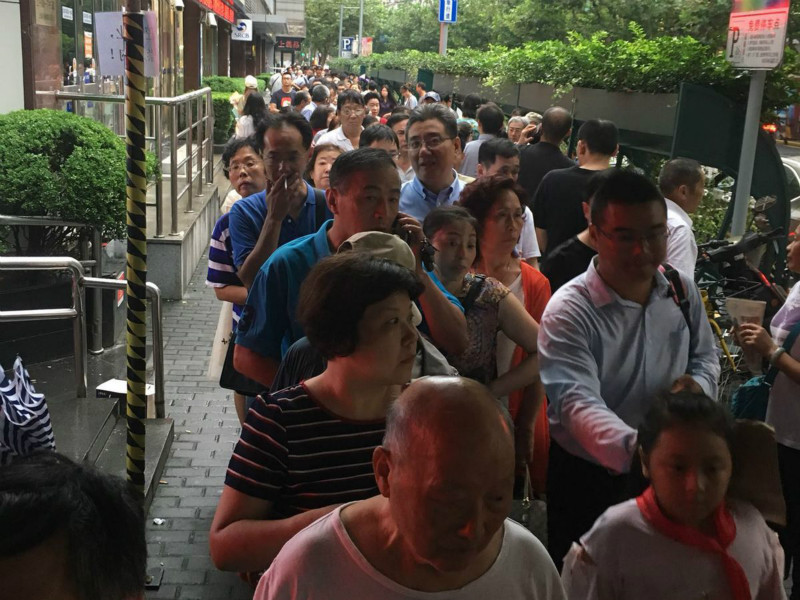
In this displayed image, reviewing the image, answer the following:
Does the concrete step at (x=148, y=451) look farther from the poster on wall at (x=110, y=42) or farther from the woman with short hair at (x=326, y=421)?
the woman with short hair at (x=326, y=421)

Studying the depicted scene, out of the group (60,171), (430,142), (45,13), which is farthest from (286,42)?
(430,142)

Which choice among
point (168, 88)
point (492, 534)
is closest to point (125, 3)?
point (492, 534)

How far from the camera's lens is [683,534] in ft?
8.02

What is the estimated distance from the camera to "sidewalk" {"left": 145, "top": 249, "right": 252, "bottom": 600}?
4609 mm

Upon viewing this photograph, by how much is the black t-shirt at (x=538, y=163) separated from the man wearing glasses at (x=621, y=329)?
4.47m

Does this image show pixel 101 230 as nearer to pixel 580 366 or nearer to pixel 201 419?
pixel 201 419

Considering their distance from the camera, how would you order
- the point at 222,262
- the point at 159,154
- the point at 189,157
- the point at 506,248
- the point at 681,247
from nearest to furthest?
1. the point at 506,248
2. the point at 222,262
3. the point at 681,247
4. the point at 159,154
5. the point at 189,157

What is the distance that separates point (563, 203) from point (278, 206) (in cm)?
252

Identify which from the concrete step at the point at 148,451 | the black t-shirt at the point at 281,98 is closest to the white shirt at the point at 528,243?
the concrete step at the point at 148,451

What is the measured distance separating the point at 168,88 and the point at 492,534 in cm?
1972

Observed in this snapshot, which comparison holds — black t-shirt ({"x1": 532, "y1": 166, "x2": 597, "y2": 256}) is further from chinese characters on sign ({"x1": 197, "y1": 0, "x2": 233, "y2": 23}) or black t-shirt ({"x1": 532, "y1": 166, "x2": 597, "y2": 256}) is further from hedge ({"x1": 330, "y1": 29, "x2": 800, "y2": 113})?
chinese characters on sign ({"x1": 197, "y1": 0, "x2": 233, "y2": 23})

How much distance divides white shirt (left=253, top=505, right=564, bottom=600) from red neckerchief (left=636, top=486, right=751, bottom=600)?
0.66 m

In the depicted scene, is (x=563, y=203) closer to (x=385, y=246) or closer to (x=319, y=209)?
(x=319, y=209)

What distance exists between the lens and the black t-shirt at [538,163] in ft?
25.4
